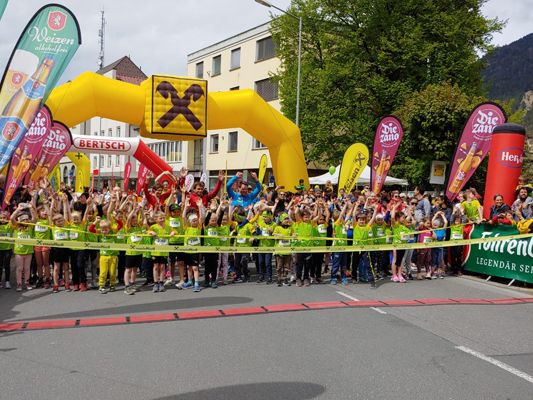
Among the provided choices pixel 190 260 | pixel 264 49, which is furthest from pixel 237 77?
pixel 190 260

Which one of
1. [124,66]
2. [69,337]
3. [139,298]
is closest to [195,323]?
[69,337]

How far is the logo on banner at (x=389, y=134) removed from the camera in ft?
50.0

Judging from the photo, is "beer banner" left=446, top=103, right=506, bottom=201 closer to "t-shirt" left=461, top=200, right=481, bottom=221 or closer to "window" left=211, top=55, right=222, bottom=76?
"t-shirt" left=461, top=200, right=481, bottom=221

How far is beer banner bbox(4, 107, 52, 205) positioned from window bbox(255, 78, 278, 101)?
1037 inches

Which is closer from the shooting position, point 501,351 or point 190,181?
point 501,351

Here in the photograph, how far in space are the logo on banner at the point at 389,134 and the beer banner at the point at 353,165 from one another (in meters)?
0.66

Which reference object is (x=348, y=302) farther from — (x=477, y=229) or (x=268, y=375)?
(x=477, y=229)

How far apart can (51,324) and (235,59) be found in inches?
1416

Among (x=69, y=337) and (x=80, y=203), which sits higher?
(x=80, y=203)

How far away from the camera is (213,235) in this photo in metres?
9.69

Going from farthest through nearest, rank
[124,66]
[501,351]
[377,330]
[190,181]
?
[124,66] → [190,181] → [377,330] → [501,351]

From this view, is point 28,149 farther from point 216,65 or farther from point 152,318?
point 216,65

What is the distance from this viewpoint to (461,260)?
39.0 ft

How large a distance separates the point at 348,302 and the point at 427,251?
12.6 ft
